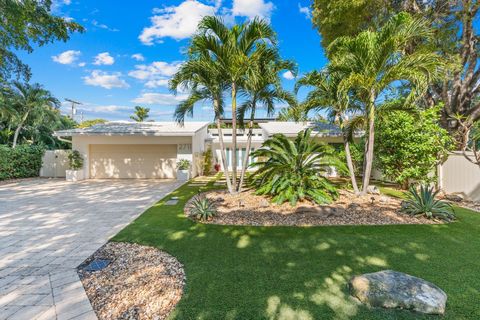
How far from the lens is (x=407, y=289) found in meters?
2.94

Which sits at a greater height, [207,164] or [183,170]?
[207,164]

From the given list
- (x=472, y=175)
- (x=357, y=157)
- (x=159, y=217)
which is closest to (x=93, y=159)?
(x=159, y=217)

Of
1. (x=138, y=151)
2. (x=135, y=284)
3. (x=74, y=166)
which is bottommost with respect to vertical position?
(x=135, y=284)

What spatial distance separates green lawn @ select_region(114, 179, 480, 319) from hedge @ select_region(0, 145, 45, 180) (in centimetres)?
1362

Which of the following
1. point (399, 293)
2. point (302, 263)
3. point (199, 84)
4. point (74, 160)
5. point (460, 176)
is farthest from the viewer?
point (74, 160)

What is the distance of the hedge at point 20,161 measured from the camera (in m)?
14.3

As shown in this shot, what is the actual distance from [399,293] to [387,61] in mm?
6826

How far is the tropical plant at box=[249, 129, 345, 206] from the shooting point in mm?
7745

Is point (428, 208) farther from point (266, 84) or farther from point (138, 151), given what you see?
point (138, 151)

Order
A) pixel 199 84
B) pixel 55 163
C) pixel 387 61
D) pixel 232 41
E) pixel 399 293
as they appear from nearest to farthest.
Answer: pixel 399 293 < pixel 387 61 < pixel 232 41 < pixel 199 84 < pixel 55 163

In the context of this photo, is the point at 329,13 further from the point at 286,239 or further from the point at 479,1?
the point at 286,239

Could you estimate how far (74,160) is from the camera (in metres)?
14.9

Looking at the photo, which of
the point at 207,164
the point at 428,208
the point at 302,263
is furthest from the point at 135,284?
the point at 207,164

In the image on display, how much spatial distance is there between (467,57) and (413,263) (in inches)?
477
